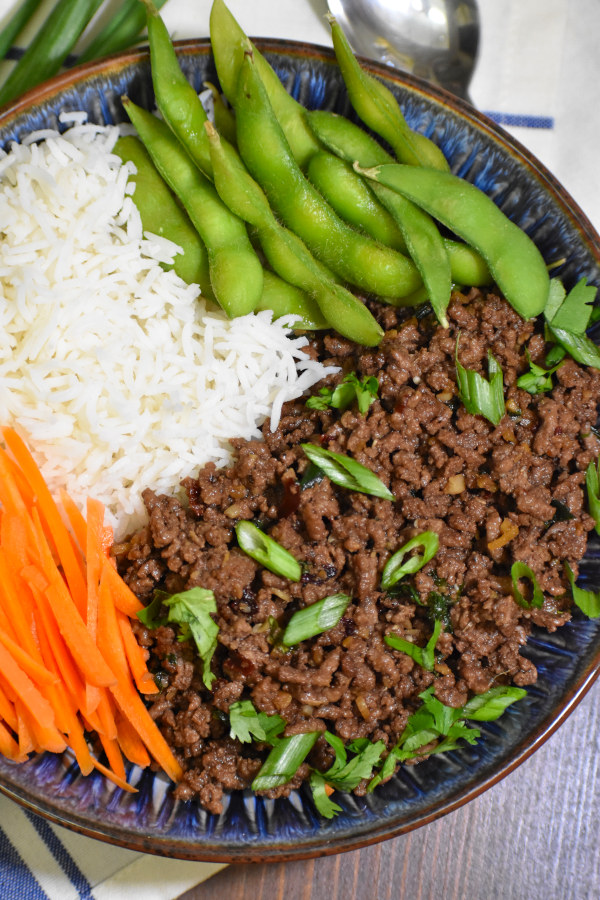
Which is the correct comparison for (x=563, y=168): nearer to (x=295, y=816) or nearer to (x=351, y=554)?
(x=351, y=554)

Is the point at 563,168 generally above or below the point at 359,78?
above

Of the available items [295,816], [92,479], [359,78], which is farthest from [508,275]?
[295,816]

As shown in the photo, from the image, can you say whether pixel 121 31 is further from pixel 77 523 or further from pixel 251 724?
pixel 251 724

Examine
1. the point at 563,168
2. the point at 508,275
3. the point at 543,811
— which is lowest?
the point at 543,811

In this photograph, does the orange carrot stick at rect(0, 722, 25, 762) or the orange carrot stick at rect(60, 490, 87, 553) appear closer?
the orange carrot stick at rect(0, 722, 25, 762)

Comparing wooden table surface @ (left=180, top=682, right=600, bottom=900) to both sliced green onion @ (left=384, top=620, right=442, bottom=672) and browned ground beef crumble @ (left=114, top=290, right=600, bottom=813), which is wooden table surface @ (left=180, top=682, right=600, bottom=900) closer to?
browned ground beef crumble @ (left=114, top=290, right=600, bottom=813)

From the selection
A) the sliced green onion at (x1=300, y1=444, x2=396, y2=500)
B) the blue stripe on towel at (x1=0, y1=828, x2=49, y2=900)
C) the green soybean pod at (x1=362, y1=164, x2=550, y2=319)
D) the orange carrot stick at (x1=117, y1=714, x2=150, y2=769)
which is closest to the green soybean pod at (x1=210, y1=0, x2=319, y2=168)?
the green soybean pod at (x1=362, y1=164, x2=550, y2=319)

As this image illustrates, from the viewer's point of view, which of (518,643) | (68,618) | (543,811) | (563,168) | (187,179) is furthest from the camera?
(563,168)

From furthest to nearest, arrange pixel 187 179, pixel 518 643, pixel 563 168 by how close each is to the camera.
A: pixel 563 168 < pixel 187 179 < pixel 518 643
